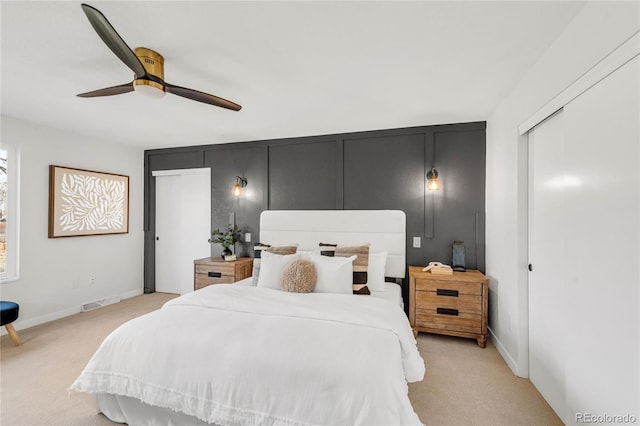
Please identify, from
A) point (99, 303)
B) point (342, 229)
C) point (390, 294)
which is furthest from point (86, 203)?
point (390, 294)

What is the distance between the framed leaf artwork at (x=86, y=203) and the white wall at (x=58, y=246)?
0.09 m

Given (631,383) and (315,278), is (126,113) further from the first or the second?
(631,383)

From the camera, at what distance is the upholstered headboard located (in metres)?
3.56

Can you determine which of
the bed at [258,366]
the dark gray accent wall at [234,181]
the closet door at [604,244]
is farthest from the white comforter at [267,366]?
the dark gray accent wall at [234,181]

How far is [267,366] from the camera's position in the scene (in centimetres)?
152

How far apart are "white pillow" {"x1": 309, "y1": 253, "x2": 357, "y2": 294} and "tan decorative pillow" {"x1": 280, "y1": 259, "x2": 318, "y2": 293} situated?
6 centimetres

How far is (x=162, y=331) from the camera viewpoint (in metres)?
1.80

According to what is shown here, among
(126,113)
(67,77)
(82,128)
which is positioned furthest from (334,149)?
(82,128)

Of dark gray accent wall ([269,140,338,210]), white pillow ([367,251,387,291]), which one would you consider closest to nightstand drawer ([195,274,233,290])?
dark gray accent wall ([269,140,338,210])

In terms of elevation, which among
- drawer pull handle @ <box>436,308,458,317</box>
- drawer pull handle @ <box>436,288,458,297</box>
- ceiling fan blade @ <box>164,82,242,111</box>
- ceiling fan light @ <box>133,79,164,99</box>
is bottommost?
drawer pull handle @ <box>436,308,458,317</box>

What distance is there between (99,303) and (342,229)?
12.0ft

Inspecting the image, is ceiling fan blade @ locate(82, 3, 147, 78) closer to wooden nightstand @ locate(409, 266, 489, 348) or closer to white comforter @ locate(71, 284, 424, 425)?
white comforter @ locate(71, 284, 424, 425)

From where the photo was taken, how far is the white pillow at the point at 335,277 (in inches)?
104

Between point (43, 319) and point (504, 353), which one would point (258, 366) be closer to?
point (504, 353)
